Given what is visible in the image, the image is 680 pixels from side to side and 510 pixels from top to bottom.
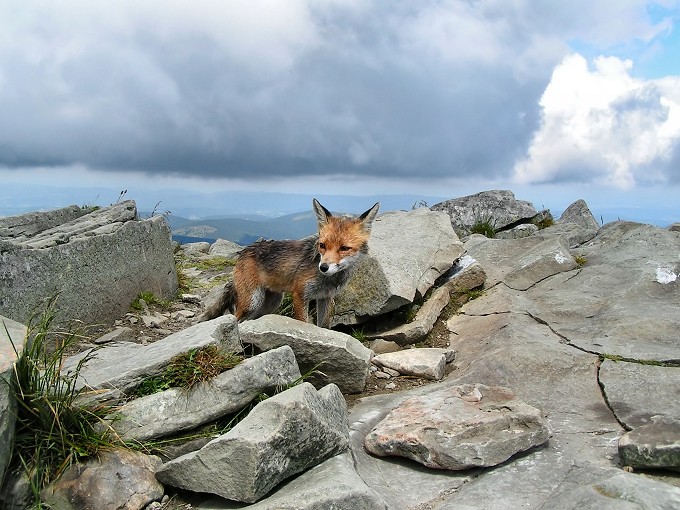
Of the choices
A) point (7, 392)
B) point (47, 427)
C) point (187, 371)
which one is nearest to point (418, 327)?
point (187, 371)

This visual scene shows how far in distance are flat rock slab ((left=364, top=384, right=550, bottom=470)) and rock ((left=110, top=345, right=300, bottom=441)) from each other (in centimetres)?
130

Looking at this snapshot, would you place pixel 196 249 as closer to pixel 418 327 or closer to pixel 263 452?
pixel 418 327

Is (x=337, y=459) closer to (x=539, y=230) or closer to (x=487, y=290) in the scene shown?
(x=487, y=290)

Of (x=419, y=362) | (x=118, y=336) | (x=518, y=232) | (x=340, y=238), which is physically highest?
(x=340, y=238)

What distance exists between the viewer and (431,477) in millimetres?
5207

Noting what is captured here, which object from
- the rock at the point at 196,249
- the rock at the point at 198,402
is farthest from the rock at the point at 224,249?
the rock at the point at 198,402

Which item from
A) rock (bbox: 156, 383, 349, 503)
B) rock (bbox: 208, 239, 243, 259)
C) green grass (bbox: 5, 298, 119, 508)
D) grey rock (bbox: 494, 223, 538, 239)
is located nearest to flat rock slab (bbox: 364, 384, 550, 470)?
rock (bbox: 156, 383, 349, 503)

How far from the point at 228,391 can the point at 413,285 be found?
15.9ft

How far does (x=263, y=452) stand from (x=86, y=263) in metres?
5.73

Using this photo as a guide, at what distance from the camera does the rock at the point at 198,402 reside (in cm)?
531

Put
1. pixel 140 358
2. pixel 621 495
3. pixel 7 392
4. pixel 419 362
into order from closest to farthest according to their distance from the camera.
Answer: pixel 621 495
pixel 7 392
pixel 140 358
pixel 419 362

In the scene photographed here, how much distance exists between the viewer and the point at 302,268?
880 centimetres

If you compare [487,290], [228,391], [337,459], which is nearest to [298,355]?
[228,391]

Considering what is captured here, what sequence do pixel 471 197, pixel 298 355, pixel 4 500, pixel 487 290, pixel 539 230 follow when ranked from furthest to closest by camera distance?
pixel 471 197 → pixel 539 230 → pixel 487 290 → pixel 298 355 → pixel 4 500
